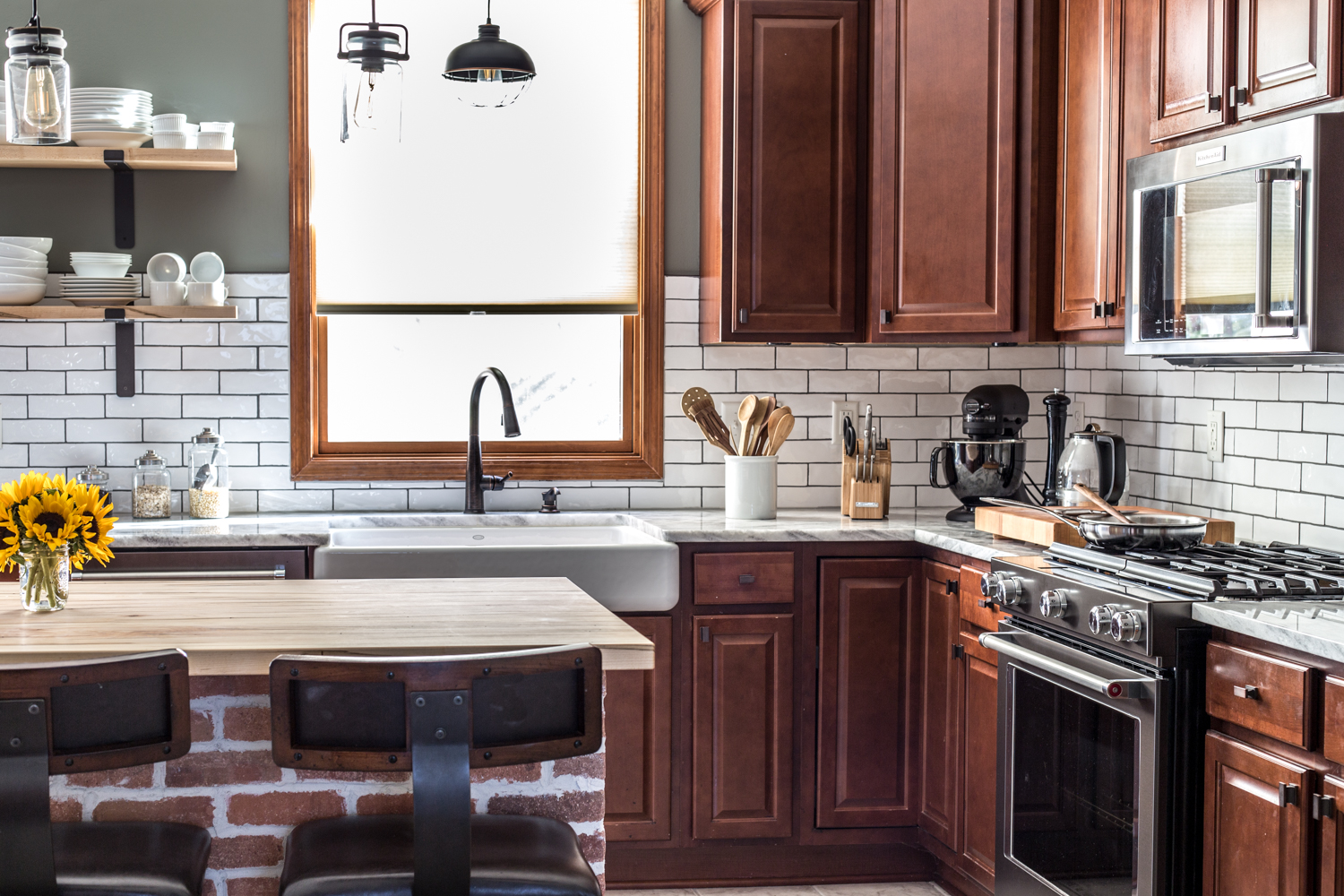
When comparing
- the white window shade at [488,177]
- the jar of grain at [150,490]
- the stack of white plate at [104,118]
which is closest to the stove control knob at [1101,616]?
the white window shade at [488,177]

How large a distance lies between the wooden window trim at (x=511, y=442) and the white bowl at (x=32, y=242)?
0.71 m

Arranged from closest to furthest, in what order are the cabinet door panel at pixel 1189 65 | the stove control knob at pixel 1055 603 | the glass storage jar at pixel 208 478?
1. the stove control knob at pixel 1055 603
2. the cabinet door panel at pixel 1189 65
3. the glass storage jar at pixel 208 478

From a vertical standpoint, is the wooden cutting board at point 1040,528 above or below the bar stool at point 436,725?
above

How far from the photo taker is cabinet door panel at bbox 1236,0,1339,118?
2490 mm

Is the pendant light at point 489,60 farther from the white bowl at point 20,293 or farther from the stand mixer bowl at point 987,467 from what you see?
the stand mixer bowl at point 987,467

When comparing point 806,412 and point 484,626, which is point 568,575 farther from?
point 484,626

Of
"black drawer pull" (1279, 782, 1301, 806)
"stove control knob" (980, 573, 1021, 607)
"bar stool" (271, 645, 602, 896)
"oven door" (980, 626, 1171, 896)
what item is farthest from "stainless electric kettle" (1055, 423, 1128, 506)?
"bar stool" (271, 645, 602, 896)

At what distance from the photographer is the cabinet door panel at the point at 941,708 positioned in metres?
3.41

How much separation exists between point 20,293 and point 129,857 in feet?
8.34

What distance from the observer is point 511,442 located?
4.26m

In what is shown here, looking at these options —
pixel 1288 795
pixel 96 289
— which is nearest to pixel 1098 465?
pixel 1288 795

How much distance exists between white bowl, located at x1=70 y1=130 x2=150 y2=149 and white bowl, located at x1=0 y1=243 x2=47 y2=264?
349 millimetres

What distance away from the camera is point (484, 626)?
81.0 inches

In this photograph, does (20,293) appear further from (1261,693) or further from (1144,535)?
(1261,693)
